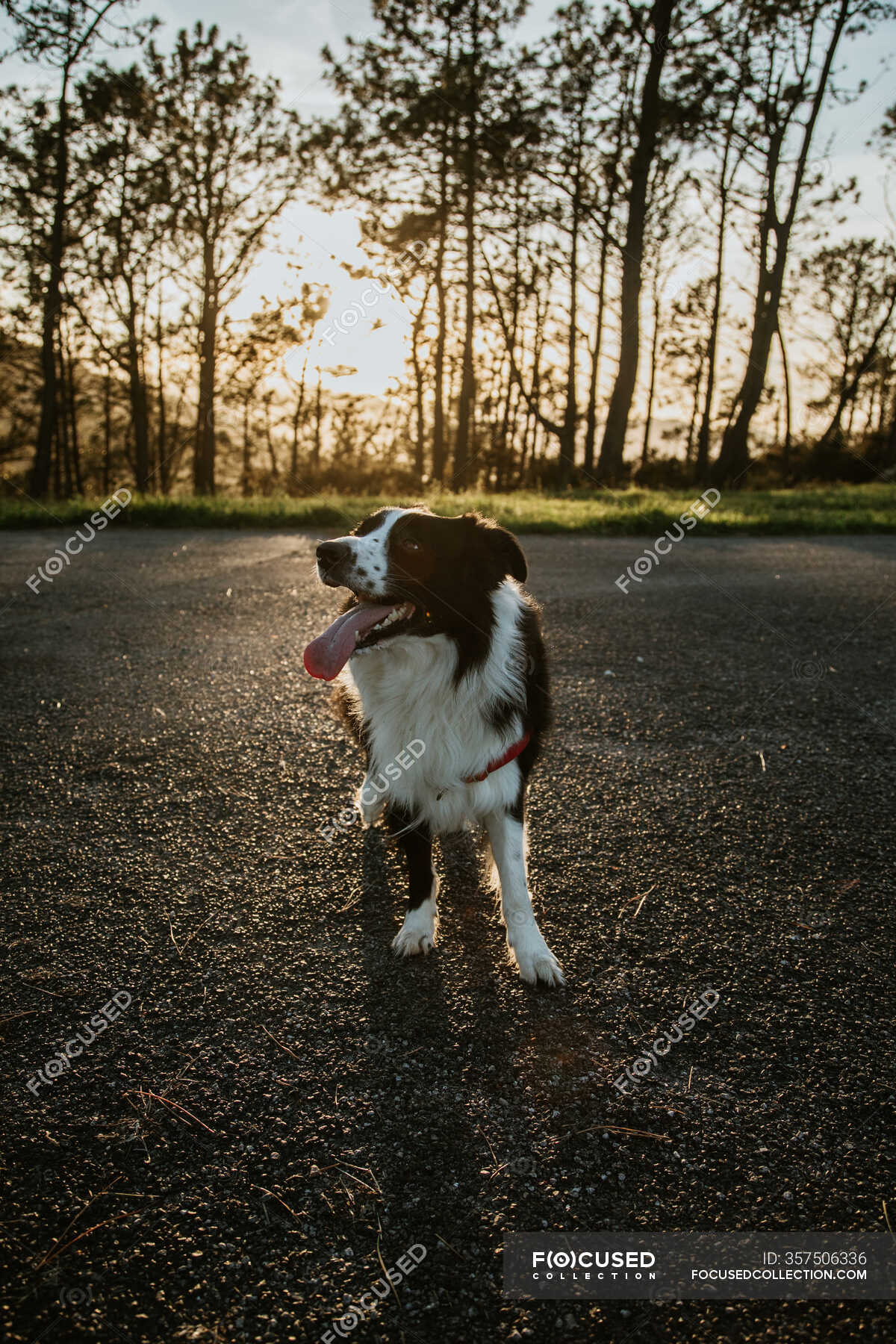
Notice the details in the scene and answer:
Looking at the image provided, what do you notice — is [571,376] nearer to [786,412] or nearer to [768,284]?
[768,284]

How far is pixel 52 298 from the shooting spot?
18.3 meters

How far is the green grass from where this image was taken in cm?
1320

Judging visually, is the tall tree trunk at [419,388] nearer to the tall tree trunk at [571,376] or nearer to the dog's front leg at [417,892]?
the tall tree trunk at [571,376]

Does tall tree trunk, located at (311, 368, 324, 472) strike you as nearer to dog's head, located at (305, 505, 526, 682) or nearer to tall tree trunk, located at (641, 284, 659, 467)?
tall tree trunk, located at (641, 284, 659, 467)

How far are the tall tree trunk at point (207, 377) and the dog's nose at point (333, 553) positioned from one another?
21379 mm

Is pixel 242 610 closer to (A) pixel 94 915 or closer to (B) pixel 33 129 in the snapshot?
(A) pixel 94 915

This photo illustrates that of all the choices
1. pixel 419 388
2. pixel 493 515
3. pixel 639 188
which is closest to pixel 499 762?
pixel 493 515

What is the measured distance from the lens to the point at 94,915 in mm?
2914

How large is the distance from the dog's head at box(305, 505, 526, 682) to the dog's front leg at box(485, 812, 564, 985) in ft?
2.34

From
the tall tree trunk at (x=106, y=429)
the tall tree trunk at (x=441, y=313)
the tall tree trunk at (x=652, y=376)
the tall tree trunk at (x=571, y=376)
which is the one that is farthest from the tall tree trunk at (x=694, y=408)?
the tall tree trunk at (x=106, y=429)

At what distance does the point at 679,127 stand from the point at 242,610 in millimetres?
17413

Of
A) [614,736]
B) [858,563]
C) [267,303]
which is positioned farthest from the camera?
[267,303]


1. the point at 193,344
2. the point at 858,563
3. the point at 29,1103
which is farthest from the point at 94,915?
the point at 193,344

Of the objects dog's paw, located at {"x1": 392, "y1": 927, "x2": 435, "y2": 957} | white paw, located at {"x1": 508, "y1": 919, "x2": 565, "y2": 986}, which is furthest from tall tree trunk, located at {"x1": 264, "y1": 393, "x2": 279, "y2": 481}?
white paw, located at {"x1": 508, "y1": 919, "x2": 565, "y2": 986}
